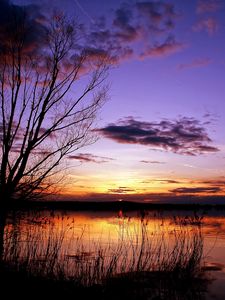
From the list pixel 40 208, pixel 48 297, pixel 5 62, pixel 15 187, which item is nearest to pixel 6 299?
pixel 48 297

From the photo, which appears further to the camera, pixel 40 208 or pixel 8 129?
pixel 40 208

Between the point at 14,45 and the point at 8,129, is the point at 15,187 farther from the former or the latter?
the point at 14,45

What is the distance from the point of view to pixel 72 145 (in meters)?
11.7

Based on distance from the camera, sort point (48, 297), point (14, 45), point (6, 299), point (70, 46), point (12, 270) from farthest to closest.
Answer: point (70, 46) < point (14, 45) < point (12, 270) < point (48, 297) < point (6, 299)

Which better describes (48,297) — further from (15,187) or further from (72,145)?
(72,145)

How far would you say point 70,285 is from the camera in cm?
924

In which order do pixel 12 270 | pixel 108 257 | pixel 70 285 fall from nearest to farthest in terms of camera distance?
1. pixel 70 285
2. pixel 12 270
3. pixel 108 257

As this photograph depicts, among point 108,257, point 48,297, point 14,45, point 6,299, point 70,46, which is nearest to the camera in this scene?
point 6,299

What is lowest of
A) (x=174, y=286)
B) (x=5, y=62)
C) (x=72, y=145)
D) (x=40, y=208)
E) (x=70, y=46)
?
(x=174, y=286)

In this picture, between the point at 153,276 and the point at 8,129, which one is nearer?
the point at 8,129

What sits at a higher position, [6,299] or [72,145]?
[72,145]

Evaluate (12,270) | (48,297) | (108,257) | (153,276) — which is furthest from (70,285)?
(108,257)

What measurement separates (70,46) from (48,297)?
7.05 metres

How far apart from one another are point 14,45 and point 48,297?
669cm
